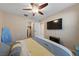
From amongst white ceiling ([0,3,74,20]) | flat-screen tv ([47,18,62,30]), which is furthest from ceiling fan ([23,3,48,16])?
flat-screen tv ([47,18,62,30])

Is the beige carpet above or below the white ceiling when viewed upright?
below

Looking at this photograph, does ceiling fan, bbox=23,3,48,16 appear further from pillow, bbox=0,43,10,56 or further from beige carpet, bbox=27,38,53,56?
pillow, bbox=0,43,10,56

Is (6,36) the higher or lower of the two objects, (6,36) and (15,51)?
the higher

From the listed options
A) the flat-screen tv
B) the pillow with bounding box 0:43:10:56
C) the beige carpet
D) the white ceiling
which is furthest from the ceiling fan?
the pillow with bounding box 0:43:10:56

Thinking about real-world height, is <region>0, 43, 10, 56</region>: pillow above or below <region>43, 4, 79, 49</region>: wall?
below

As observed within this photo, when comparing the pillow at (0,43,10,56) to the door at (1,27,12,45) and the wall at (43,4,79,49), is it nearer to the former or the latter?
the door at (1,27,12,45)

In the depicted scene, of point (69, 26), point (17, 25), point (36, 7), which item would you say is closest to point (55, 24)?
point (69, 26)

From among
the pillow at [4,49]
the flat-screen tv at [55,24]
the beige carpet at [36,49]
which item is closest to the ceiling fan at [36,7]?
the flat-screen tv at [55,24]

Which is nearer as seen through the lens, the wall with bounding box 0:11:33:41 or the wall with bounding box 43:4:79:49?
the wall with bounding box 43:4:79:49

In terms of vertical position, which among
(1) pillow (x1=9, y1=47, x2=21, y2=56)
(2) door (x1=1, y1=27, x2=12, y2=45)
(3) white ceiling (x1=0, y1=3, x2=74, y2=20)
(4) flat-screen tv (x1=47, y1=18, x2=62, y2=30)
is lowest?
(1) pillow (x1=9, y1=47, x2=21, y2=56)

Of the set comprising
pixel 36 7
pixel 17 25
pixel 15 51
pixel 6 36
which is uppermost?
pixel 36 7

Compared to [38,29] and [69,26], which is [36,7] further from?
[69,26]

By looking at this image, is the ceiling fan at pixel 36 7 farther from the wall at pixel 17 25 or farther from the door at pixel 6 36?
the door at pixel 6 36

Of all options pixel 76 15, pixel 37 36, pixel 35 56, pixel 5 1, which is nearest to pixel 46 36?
pixel 37 36
